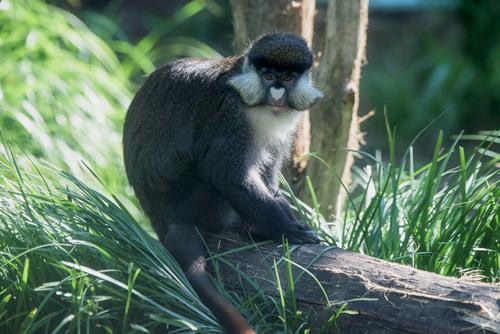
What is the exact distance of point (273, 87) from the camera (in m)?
3.87

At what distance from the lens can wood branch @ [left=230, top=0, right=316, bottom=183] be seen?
4.73 m

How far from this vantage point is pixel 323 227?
13.7ft

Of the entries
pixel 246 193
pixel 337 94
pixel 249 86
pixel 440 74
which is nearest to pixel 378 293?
pixel 246 193

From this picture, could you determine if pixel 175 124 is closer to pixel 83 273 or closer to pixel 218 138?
pixel 218 138

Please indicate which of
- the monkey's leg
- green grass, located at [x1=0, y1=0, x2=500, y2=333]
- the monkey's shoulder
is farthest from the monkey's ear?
the monkey's leg

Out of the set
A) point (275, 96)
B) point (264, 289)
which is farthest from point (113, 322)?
point (275, 96)

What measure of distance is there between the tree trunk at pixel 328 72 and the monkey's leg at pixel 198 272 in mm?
1131

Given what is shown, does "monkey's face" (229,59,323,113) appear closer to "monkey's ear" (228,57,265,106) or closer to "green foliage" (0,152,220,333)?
"monkey's ear" (228,57,265,106)

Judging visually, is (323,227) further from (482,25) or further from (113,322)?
(482,25)

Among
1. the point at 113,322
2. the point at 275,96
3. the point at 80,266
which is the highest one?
the point at 275,96

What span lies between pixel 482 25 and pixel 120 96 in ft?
18.3

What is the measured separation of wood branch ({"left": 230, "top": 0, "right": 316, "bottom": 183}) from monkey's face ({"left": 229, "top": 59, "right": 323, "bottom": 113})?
72 centimetres

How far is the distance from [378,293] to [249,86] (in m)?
1.25

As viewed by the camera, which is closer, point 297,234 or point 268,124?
point 297,234
